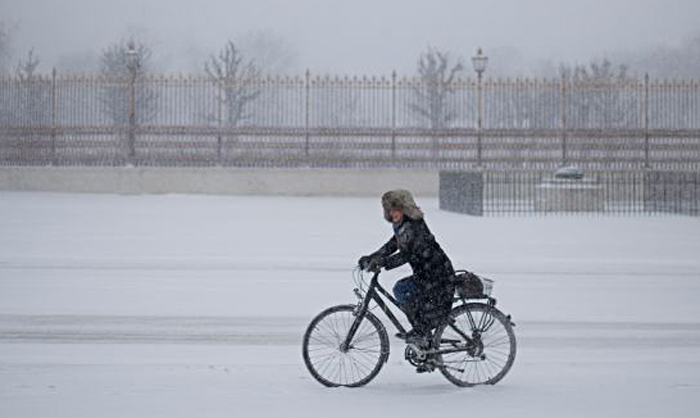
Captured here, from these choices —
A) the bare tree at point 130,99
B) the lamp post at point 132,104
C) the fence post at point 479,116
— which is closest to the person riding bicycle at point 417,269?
the fence post at point 479,116

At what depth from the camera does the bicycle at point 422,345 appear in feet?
29.2

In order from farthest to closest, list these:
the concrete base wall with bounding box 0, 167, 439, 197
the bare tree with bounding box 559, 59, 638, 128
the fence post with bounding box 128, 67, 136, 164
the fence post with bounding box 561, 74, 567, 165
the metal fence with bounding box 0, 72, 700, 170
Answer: the metal fence with bounding box 0, 72, 700, 170 → the concrete base wall with bounding box 0, 167, 439, 197 → the fence post with bounding box 128, 67, 136, 164 → the fence post with bounding box 561, 74, 567, 165 → the bare tree with bounding box 559, 59, 638, 128

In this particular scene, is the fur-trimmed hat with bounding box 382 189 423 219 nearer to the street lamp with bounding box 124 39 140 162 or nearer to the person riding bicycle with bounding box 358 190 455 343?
the person riding bicycle with bounding box 358 190 455 343

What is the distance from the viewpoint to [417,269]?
8.84 meters

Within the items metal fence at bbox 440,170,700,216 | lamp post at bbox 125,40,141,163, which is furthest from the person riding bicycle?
lamp post at bbox 125,40,141,163

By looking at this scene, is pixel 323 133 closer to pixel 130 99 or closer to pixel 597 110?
pixel 130 99

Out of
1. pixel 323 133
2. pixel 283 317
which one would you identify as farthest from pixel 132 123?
pixel 283 317

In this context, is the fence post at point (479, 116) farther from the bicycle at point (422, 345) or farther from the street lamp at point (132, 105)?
the bicycle at point (422, 345)

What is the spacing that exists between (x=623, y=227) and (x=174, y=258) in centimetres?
1199

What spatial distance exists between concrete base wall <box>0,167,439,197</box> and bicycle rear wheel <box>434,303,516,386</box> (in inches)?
1138

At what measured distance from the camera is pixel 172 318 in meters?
12.6

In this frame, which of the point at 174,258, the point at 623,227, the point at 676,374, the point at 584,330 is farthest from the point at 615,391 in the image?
the point at 623,227

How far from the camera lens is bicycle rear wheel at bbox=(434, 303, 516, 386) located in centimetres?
893

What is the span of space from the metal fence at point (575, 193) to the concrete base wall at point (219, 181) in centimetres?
318
